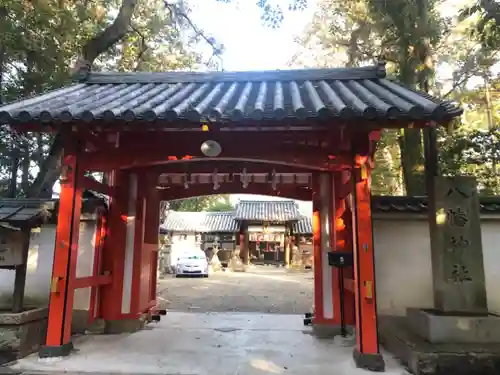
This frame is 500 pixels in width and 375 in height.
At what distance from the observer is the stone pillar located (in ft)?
17.1

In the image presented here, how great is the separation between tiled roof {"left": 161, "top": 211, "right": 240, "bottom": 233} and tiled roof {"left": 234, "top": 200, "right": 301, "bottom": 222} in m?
1.03

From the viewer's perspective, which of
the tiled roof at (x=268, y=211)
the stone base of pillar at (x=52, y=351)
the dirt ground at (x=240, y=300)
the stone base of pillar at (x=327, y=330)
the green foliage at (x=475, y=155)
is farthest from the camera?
the tiled roof at (x=268, y=211)

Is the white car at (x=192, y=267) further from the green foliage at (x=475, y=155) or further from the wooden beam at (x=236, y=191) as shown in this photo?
the green foliage at (x=475, y=155)

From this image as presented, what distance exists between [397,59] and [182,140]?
305 inches

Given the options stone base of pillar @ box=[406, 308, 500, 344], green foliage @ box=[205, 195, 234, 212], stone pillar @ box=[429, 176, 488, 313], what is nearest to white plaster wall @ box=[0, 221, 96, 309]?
stone base of pillar @ box=[406, 308, 500, 344]

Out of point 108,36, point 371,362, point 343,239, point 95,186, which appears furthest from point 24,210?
point 108,36

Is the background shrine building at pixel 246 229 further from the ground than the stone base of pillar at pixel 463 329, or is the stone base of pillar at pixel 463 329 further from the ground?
the background shrine building at pixel 246 229

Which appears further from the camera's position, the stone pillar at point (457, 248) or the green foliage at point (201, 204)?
the green foliage at point (201, 204)

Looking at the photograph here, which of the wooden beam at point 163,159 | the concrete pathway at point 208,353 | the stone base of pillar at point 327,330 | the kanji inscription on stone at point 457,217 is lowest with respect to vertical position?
the concrete pathway at point 208,353

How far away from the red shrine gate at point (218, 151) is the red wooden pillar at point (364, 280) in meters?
0.01

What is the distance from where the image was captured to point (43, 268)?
6.56m

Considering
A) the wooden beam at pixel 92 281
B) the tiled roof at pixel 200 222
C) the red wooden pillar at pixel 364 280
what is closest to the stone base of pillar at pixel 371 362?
the red wooden pillar at pixel 364 280

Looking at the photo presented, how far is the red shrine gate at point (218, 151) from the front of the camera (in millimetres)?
4629

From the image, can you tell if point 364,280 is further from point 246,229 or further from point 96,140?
point 246,229
